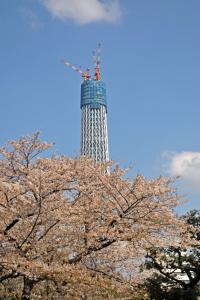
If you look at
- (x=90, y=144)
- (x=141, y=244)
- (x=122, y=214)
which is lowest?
(x=141, y=244)

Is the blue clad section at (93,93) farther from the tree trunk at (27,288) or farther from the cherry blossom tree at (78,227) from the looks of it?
the tree trunk at (27,288)

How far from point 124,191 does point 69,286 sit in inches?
105

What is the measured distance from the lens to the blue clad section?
11669 centimetres

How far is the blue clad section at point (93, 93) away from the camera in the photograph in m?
117

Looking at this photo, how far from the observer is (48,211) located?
31.7ft

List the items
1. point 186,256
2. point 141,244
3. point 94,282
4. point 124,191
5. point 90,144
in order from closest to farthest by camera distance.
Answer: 1. point 94,282
2. point 141,244
3. point 124,191
4. point 186,256
5. point 90,144

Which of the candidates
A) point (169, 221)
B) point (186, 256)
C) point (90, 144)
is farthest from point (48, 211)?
point (90, 144)

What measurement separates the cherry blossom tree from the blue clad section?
346 feet

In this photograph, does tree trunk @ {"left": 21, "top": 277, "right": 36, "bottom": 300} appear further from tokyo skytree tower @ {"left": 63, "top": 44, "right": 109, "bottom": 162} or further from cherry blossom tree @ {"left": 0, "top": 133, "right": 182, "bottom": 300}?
tokyo skytree tower @ {"left": 63, "top": 44, "right": 109, "bottom": 162}

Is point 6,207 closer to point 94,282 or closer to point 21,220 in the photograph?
point 21,220

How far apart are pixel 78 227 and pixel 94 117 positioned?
4066 inches

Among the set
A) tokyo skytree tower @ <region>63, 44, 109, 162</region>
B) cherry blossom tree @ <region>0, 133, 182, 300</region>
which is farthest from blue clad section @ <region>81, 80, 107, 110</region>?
cherry blossom tree @ <region>0, 133, 182, 300</region>

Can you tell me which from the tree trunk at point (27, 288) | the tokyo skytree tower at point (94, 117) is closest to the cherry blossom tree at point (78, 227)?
the tree trunk at point (27, 288)

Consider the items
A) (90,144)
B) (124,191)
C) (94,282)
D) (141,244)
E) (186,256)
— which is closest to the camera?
(94,282)
